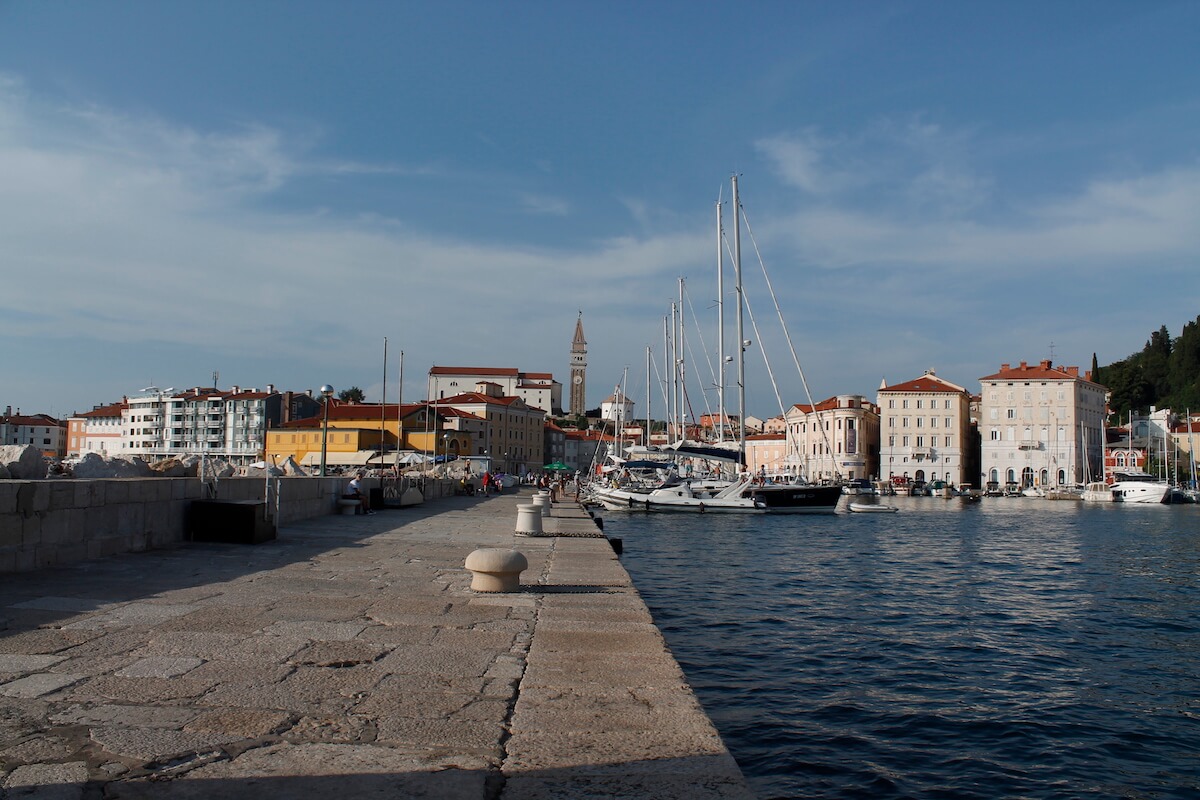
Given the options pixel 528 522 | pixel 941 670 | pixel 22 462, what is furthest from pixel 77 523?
pixel 941 670

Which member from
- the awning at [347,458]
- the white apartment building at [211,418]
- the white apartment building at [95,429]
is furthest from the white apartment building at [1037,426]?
the white apartment building at [95,429]

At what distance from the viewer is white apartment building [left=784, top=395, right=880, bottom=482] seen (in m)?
118

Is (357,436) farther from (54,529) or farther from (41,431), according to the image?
(41,431)

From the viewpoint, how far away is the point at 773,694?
1051 cm

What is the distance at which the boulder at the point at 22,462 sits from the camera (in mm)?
14207

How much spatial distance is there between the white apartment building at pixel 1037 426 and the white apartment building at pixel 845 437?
14.4 m

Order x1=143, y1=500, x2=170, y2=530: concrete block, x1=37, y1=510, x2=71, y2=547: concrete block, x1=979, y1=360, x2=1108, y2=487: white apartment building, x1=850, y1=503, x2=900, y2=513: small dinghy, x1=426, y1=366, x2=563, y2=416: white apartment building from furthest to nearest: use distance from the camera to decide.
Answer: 1. x1=426, y1=366, x2=563, y2=416: white apartment building
2. x1=979, y1=360, x2=1108, y2=487: white apartment building
3. x1=850, y1=503, x2=900, y2=513: small dinghy
4. x1=143, y1=500, x2=170, y2=530: concrete block
5. x1=37, y1=510, x2=71, y2=547: concrete block

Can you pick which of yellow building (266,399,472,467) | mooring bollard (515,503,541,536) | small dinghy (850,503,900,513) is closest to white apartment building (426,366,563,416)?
yellow building (266,399,472,467)

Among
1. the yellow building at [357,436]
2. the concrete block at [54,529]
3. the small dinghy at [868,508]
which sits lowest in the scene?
the small dinghy at [868,508]

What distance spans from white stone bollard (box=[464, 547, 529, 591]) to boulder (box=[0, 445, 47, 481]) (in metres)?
8.46

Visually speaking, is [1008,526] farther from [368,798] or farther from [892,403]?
[892,403]

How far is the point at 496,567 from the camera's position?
998 cm

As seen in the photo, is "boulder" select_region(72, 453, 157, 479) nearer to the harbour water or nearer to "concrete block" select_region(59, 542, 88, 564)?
"concrete block" select_region(59, 542, 88, 564)

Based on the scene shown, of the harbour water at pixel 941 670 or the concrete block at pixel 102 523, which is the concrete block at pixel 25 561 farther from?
the harbour water at pixel 941 670
